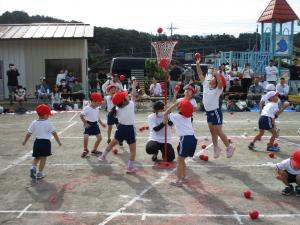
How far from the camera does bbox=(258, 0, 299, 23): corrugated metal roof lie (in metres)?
23.1

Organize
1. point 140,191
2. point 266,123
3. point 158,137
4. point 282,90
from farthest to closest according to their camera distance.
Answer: point 282,90 → point 266,123 → point 158,137 → point 140,191

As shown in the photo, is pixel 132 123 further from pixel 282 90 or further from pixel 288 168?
pixel 282 90

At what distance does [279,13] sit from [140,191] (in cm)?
1839

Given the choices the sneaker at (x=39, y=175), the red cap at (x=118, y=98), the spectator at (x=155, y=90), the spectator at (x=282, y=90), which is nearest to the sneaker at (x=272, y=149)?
the red cap at (x=118, y=98)

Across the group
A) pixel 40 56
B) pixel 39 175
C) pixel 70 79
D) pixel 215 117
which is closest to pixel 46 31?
pixel 40 56

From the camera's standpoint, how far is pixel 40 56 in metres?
24.2

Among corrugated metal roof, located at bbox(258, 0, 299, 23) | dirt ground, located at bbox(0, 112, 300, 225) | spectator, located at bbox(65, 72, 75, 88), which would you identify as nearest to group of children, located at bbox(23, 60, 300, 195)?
dirt ground, located at bbox(0, 112, 300, 225)

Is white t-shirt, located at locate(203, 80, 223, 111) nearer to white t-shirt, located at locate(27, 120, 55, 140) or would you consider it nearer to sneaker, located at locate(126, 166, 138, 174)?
sneaker, located at locate(126, 166, 138, 174)

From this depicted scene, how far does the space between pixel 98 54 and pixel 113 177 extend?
2257 inches

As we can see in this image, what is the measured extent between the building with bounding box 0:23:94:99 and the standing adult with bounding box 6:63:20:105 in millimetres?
1890

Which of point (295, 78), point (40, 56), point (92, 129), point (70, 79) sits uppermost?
point (40, 56)

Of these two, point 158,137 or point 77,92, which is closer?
point 158,137

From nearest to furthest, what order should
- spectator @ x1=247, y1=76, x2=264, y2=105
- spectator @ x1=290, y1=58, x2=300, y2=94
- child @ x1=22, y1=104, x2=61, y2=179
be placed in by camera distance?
child @ x1=22, y1=104, x2=61, y2=179 < spectator @ x1=247, y1=76, x2=264, y2=105 < spectator @ x1=290, y1=58, x2=300, y2=94

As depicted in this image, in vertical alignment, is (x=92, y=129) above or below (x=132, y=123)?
below
